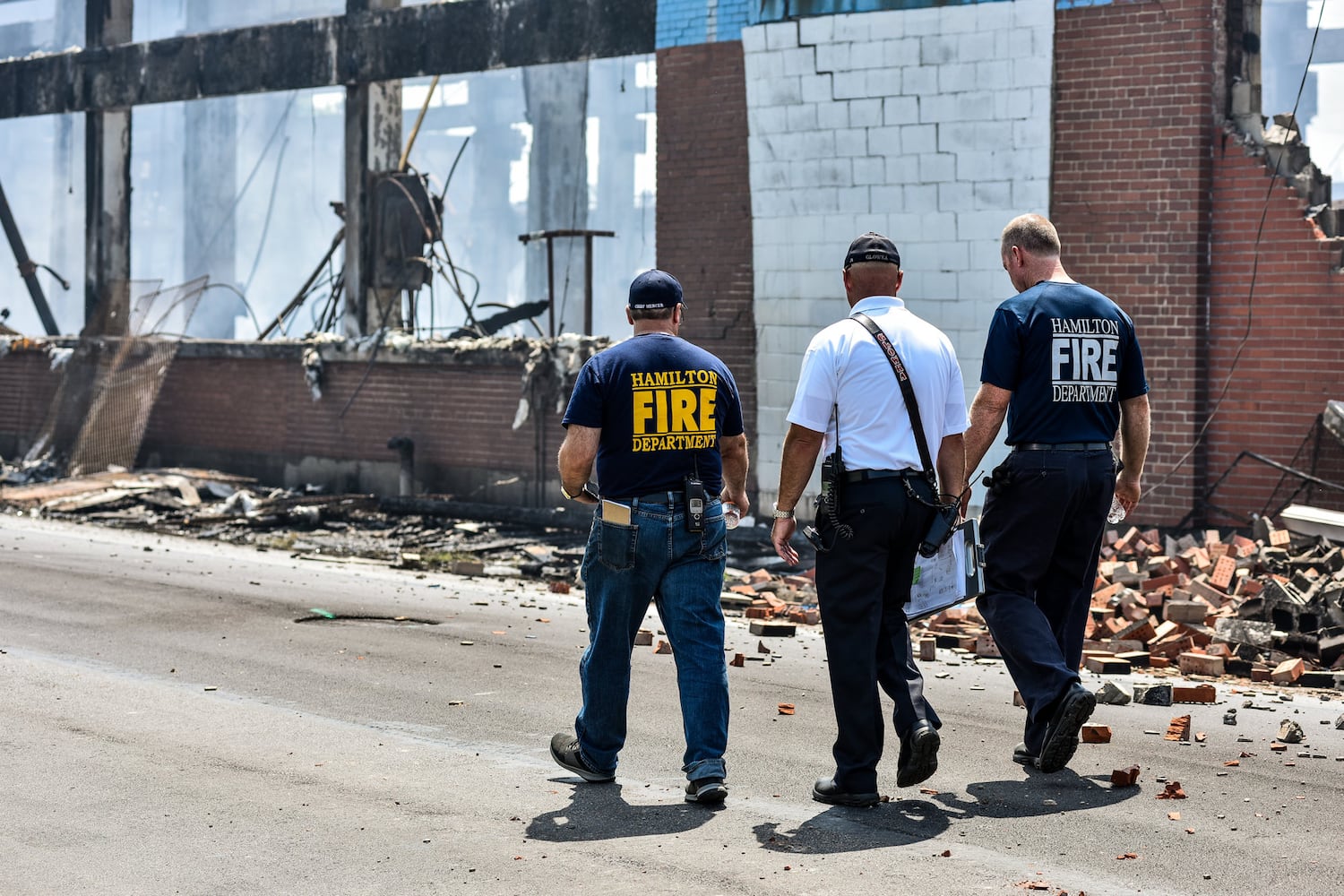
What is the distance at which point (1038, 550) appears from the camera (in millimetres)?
5531

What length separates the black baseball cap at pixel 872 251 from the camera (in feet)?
16.9

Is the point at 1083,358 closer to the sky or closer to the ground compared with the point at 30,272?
closer to the ground

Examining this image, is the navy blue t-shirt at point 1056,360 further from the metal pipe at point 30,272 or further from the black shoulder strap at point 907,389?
the metal pipe at point 30,272

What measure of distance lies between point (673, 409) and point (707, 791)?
1.33 m

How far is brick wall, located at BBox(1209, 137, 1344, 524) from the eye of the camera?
11.0 metres

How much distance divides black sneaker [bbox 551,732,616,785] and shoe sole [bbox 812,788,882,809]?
0.82 metres

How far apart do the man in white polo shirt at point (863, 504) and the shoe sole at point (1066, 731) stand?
0.54m

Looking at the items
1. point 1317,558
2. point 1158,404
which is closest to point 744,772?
point 1317,558

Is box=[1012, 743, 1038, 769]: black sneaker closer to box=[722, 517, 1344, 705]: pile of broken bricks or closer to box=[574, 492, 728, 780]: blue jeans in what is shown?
box=[574, 492, 728, 780]: blue jeans

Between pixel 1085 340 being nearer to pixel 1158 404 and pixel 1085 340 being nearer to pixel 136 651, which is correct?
pixel 136 651

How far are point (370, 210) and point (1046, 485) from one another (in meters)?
13.4

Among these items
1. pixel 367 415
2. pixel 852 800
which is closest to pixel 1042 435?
pixel 852 800

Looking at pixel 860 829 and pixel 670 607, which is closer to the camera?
pixel 860 829

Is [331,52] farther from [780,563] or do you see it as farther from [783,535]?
[783,535]
